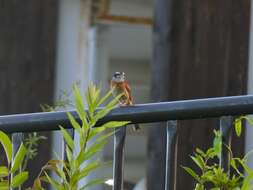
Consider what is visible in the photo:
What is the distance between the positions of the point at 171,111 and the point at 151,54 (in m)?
3.15

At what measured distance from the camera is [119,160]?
2.11 m

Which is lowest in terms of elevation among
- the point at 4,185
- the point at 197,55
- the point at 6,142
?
the point at 4,185

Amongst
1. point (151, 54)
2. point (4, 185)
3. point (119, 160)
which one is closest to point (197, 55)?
point (151, 54)

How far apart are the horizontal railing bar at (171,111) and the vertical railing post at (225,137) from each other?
0.02 meters

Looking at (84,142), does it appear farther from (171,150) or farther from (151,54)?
(151,54)

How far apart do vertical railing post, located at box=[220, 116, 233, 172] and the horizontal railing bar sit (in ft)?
0.06

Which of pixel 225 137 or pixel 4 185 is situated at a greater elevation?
pixel 225 137

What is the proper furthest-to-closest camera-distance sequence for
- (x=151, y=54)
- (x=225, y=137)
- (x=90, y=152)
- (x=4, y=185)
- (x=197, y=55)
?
1. (x=151, y=54)
2. (x=197, y=55)
3. (x=225, y=137)
4. (x=4, y=185)
5. (x=90, y=152)

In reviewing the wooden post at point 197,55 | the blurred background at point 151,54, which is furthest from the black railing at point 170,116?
the wooden post at point 197,55

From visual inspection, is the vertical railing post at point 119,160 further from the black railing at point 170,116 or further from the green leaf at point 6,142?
the green leaf at point 6,142

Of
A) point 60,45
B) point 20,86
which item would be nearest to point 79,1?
point 60,45

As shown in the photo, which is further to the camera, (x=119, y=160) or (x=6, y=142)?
(x=119, y=160)

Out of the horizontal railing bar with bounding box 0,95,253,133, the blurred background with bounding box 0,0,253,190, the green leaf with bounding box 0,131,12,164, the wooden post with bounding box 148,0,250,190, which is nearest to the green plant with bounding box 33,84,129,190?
the green leaf with bounding box 0,131,12,164

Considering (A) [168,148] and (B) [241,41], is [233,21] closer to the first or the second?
(B) [241,41]
